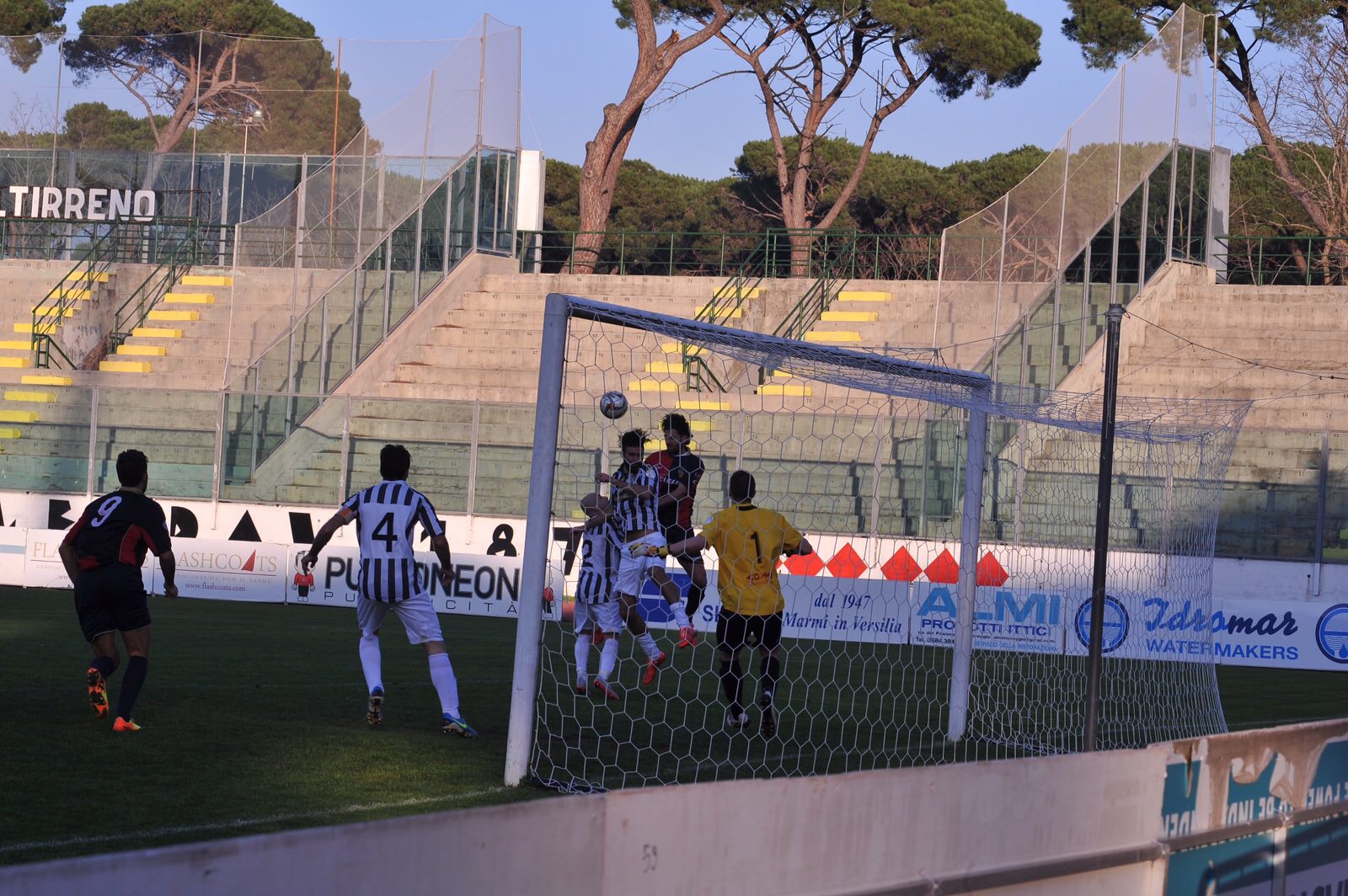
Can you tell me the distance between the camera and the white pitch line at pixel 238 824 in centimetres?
659

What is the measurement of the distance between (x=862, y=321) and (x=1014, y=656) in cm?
1350

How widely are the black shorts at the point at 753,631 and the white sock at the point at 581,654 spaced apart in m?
1.34

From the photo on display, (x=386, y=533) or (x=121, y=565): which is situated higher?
(x=386, y=533)

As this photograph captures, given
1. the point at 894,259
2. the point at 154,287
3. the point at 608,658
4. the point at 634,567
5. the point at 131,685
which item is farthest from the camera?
the point at 894,259

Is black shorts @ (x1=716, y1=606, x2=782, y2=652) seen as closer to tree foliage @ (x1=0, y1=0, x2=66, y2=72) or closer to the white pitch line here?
the white pitch line

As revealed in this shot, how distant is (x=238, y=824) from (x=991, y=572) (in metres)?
13.1

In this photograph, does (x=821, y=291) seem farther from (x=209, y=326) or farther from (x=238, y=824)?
(x=238, y=824)

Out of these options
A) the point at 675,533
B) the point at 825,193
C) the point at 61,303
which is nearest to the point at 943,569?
the point at 675,533

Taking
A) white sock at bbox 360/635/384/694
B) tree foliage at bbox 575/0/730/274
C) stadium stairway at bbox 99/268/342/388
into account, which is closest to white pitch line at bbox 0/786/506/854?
white sock at bbox 360/635/384/694

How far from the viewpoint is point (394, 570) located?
9.75m

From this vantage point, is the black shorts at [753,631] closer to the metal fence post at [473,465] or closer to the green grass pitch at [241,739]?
the green grass pitch at [241,739]

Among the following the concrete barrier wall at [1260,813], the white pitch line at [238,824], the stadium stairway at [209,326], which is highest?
the stadium stairway at [209,326]

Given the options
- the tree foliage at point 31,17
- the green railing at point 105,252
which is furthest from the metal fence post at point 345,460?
the tree foliage at point 31,17

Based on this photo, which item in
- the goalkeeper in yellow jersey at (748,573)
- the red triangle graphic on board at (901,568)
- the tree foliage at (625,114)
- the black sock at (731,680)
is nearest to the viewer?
the goalkeeper in yellow jersey at (748,573)
